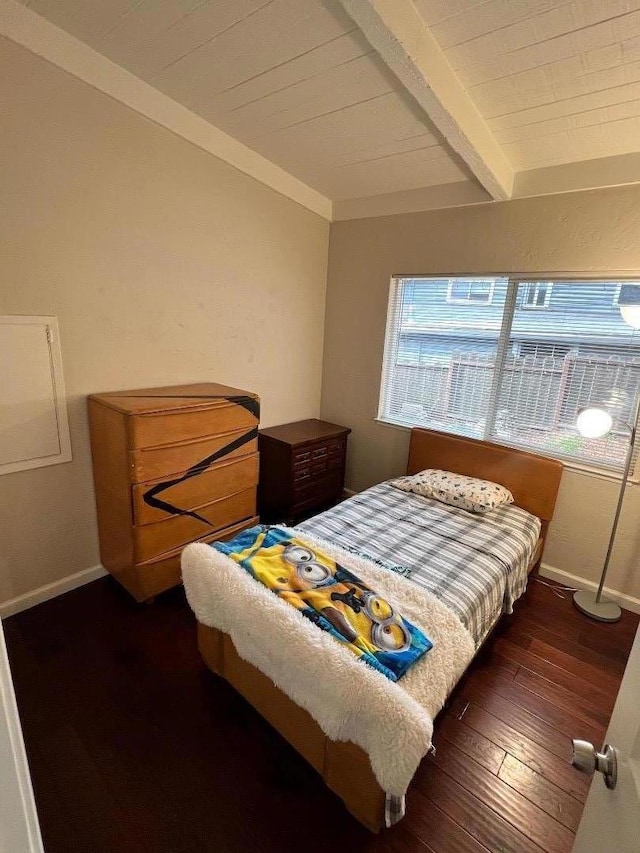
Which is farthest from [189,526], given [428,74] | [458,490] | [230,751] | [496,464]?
[428,74]

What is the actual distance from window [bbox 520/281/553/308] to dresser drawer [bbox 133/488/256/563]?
213 centimetres

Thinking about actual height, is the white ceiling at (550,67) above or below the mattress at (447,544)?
above

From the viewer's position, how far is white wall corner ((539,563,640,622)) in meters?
2.38

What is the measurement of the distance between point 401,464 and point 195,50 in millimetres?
2750

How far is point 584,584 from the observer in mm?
2523

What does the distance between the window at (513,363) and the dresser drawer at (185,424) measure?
136 centimetres

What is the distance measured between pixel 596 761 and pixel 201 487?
1.99 meters

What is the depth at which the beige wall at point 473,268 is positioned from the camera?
2.23 metres

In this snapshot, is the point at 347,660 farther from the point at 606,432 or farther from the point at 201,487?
the point at 606,432

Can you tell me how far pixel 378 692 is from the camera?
45.3 inches

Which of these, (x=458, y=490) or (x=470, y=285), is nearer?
(x=458, y=490)

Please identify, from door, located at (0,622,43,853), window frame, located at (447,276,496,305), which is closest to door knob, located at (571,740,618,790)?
door, located at (0,622,43,853)

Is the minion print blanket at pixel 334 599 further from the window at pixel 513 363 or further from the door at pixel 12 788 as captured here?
the window at pixel 513 363

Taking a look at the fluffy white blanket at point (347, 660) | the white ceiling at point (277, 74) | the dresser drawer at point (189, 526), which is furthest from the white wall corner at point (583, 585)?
the white ceiling at point (277, 74)
